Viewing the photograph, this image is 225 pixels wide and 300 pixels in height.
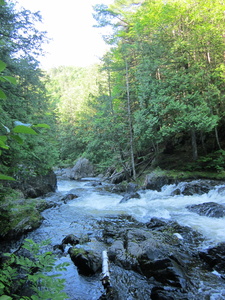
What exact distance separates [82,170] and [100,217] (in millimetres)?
17905

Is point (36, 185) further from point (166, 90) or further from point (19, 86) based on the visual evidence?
point (166, 90)

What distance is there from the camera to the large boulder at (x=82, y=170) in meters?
25.6

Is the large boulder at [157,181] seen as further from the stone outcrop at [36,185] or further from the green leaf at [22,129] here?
the green leaf at [22,129]

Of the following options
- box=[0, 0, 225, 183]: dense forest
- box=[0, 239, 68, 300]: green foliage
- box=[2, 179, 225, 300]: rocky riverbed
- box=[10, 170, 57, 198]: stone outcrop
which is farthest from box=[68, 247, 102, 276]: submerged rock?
box=[10, 170, 57, 198]: stone outcrop

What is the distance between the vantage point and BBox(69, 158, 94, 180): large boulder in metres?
25.6

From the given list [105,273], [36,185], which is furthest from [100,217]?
[36,185]

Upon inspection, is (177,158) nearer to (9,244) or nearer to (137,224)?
(137,224)

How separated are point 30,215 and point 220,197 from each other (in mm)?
8215

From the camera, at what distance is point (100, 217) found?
8.56 metres

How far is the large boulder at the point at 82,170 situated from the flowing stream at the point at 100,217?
42.1 feet

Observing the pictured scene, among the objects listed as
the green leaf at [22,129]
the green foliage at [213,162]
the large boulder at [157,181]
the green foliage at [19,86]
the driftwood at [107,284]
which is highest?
the green foliage at [19,86]

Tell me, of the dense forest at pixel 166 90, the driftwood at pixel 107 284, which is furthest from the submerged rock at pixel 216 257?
the dense forest at pixel 166 90

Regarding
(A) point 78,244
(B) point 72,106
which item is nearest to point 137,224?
(A) point 78,244

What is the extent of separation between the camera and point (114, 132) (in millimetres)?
16422
